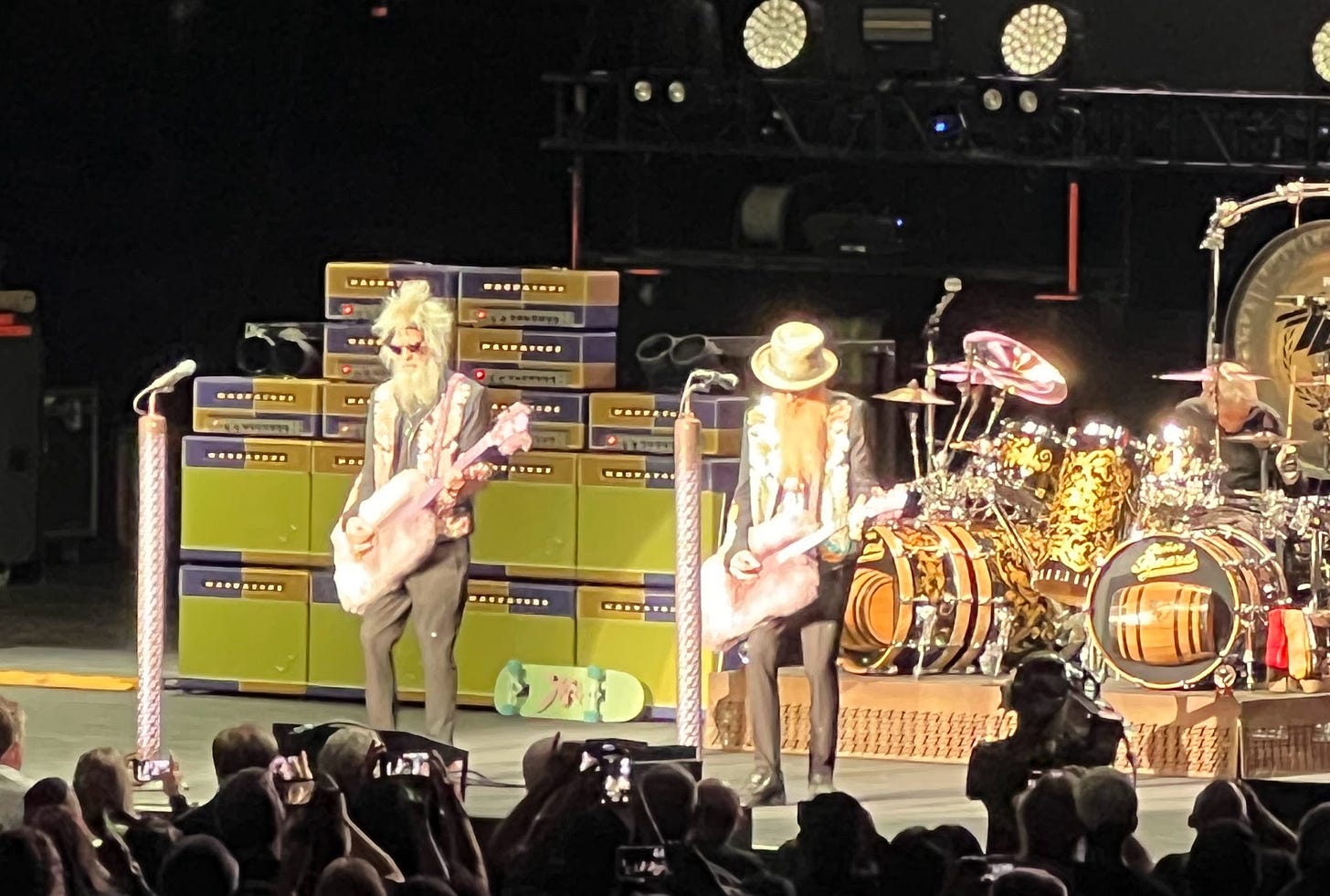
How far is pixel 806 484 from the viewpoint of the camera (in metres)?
9.33

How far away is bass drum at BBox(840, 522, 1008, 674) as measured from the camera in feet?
35.7

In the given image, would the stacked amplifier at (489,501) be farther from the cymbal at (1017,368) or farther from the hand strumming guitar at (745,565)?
the hand strumming guitar at (745,565)

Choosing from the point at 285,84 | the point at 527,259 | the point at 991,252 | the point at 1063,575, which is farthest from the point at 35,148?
the point at 1063,575

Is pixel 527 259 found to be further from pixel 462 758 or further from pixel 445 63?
pixel 462 758

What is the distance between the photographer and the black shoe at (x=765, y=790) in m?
9.51

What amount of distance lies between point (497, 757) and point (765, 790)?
138cm

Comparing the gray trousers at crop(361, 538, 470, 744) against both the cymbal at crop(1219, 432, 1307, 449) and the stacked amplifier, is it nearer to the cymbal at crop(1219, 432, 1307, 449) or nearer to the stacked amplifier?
the stacked amplifier

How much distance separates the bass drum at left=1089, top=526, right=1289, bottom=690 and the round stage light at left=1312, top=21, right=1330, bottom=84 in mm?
3646

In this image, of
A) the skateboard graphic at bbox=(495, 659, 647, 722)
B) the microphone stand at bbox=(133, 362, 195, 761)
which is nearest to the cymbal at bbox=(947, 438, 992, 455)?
the skateboard graphic at bbox=(495, 659, 647, 722)

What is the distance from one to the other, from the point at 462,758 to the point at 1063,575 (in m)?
4.76

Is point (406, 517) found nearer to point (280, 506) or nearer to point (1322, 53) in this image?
point (280, 506)

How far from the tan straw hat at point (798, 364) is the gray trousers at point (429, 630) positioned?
1125mm

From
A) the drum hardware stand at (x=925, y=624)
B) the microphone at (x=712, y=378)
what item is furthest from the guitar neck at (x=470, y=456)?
the drum hardware stand at (x=925, y=624)

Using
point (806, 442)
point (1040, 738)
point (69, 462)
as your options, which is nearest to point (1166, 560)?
point (806, 442)
